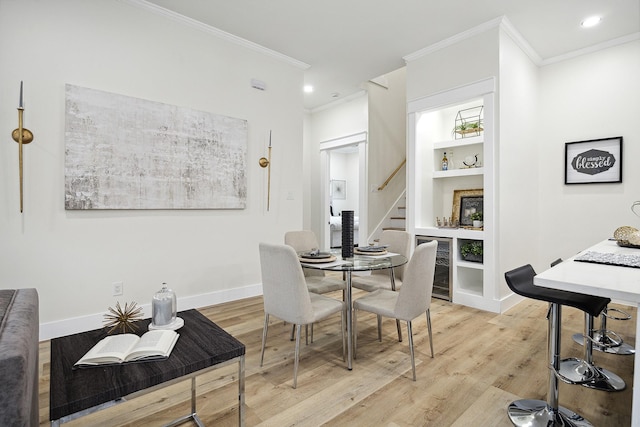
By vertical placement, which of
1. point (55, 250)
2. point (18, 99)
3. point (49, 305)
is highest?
point (18, 99)

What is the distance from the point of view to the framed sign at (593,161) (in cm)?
362

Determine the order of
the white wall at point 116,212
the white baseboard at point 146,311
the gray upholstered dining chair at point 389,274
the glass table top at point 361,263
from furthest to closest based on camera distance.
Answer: the gray upholstered dining chair at point 389,274 < the white baseboard at point 146,311 < the white wall at point 116,212 < the glass table top at point 361,263

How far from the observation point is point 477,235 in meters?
3.46

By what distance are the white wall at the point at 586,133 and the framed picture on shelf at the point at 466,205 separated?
3.31 feet

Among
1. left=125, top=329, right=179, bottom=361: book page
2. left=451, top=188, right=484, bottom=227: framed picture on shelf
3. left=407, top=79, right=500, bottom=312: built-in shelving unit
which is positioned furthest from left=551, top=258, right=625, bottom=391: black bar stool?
left=125, top=329, right=179, bottom=361: book page

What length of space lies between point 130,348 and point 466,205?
144 inches

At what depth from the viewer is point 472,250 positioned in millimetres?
3602

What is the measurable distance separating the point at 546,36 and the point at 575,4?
22.6 inches

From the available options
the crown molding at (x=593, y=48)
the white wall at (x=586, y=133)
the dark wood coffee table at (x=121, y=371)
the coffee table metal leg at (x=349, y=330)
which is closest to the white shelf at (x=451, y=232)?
the white wall at (x=586, y=133)

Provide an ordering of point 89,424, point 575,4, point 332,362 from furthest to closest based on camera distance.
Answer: point 575,4
point 332,362
point 89,424

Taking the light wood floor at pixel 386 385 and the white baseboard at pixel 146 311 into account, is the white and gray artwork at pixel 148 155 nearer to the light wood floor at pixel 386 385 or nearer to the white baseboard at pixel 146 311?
the white baseboard at pixel 146 311

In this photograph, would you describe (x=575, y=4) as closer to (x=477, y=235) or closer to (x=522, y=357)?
(x=477, y=235)

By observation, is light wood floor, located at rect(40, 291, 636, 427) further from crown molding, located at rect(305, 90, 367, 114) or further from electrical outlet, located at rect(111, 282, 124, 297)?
crown molding, located at rect(305, 90, 367, 114)

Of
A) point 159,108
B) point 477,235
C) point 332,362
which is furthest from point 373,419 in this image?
point 159,108
